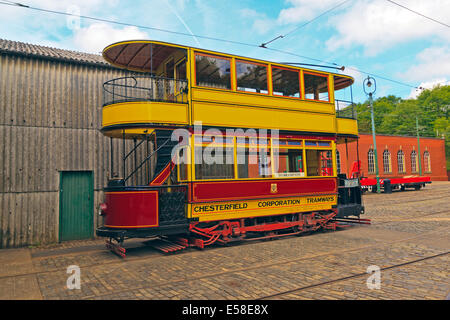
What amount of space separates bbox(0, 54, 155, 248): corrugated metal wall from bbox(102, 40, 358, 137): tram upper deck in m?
1.19

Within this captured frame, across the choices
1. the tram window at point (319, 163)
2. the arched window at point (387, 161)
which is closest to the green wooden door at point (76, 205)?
the tram window at point (319, 163)

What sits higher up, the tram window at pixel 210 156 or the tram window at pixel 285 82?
the tram window at pixel 285 82

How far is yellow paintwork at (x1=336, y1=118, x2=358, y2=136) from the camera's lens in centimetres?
1127

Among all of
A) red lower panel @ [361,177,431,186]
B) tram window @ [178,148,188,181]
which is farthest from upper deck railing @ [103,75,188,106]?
red lower panel @ [361,177,431,186]

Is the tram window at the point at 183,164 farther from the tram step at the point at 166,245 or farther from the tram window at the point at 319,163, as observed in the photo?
the tram window at the point at 319,163

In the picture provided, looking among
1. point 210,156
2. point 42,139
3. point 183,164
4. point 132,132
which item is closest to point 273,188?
point 210,156

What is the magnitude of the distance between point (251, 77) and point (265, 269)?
5.51m

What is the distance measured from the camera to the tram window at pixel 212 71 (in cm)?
876

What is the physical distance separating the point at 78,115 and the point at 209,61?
4688 millimetres

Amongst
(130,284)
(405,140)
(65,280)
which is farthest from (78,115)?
(405,140)

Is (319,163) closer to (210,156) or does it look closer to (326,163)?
(326,163)

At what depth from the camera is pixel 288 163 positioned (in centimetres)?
1074

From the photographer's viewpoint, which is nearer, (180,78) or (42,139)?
(180,78)

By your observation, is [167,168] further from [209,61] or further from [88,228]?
[88,228]
